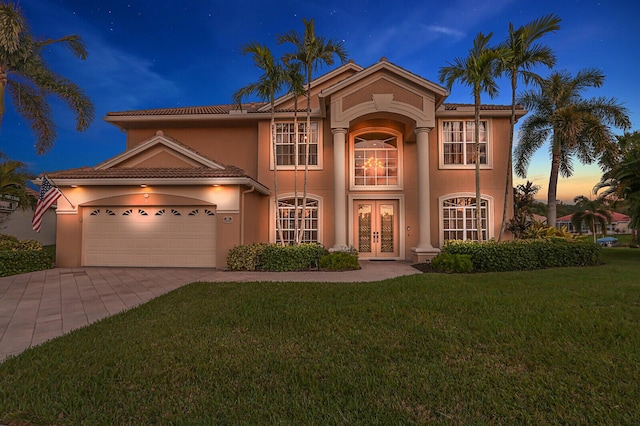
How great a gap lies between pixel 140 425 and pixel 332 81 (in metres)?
15.4

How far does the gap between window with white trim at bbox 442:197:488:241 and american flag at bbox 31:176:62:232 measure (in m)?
14.4

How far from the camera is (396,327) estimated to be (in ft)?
15.3

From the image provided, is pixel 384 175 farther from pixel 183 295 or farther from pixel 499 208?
pixel 183 295

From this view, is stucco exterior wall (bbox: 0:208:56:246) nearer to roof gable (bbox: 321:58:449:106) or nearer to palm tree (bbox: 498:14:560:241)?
roof gable (bbox: 321:58:449:106)

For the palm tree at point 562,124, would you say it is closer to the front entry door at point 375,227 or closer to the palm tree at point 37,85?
the front entry door at point 375,227

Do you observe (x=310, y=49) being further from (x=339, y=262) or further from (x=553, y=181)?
(x=553, y=181)

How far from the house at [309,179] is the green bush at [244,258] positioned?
1.86ft

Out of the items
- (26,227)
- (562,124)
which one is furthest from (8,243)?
(562,124)

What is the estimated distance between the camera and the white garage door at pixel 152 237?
11.2 meters

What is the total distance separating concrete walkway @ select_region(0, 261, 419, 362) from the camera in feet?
→ 16.0

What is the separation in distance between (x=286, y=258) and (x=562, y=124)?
1340 centimetres

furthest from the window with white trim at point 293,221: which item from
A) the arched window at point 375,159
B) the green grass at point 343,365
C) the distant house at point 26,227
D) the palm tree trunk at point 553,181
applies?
the distant house at point 26,227

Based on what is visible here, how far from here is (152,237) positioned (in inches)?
446

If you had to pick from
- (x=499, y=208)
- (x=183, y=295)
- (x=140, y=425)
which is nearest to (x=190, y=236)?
(x=183, y=295)
